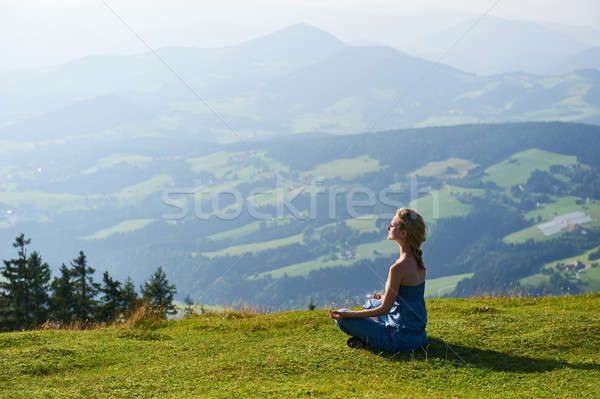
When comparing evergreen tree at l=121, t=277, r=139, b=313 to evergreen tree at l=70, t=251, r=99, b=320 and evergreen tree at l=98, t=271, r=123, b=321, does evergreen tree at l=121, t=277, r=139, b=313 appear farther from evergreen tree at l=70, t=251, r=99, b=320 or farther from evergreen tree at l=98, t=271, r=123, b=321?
evergreen tree at l=70, t=251, r=99, b=320

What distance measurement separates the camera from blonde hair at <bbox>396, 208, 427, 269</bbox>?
25.2 ft

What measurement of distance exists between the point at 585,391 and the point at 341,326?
12.1ft

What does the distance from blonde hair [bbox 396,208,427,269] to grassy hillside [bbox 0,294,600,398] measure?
1843 mm

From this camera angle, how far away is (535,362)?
7805mm

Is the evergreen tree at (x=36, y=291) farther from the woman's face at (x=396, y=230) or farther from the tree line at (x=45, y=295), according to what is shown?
the woman's face at (x=396, y=230)

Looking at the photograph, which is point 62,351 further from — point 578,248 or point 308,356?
point 578,248

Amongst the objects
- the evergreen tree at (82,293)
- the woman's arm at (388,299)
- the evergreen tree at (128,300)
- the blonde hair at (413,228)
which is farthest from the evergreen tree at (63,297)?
the blonde hair at (413,228)

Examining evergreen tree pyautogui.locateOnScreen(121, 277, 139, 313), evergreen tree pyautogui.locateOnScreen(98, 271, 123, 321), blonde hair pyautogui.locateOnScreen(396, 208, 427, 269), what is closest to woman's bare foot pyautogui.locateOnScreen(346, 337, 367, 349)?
blonde hair pyautogui.locateOnScreen(396, 208, 427, 269)

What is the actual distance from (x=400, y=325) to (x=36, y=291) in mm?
33338

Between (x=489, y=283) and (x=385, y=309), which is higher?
(x=385, y=309)

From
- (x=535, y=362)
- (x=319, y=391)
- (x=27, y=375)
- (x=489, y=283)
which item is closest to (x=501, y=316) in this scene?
(x=535, y=362)

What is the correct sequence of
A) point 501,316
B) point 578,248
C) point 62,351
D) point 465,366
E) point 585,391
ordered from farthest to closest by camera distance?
1. point 578,248
2. point 501,316
3. point 62,351
4. point 465,366
5. point 585,391

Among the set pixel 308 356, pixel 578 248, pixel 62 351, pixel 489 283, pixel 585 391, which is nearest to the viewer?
pixel 585 391

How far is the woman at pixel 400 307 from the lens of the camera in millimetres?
7762
